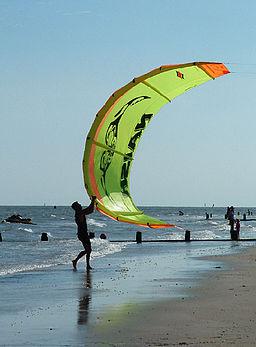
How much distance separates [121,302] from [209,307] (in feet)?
4.88

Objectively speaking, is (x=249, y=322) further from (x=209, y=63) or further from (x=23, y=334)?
(x=209, y=63)

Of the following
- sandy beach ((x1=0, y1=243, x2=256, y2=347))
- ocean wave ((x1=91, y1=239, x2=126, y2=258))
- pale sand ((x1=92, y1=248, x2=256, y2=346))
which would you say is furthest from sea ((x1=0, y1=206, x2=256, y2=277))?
pale sand ((x1=92, y1=248, x2=256, y2=346))

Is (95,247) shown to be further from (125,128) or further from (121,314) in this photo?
(121,314)

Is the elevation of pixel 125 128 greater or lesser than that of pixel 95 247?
greater

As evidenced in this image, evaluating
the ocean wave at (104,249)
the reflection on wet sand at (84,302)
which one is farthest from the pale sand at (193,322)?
the ocean wave at (104,249)

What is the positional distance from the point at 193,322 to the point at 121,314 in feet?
4.01

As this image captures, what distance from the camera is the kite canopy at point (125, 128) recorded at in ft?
47.5

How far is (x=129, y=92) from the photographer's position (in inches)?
594

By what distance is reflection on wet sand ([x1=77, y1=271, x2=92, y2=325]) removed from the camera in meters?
10.2

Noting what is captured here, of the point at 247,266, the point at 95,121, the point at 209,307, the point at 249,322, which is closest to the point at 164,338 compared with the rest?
the point at 249,322

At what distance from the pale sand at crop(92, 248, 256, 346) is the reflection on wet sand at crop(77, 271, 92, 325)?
0.43 metres

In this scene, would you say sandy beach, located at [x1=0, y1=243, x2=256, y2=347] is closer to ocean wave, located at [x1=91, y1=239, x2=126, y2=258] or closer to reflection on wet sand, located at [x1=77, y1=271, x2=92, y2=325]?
reflection on wet sand, located at [x1=77, y1=271, x2=92, y2=325]

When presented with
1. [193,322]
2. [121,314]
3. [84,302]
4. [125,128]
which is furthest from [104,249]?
[193,322]

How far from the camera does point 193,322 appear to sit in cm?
990
